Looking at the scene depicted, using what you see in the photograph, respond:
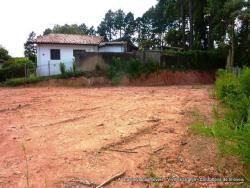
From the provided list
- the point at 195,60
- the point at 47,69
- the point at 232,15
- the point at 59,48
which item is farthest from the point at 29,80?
the point at 232,15

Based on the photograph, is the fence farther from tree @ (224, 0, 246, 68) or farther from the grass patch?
tree @ (224, 0, 246, 68)

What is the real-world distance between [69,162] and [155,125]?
99.6 inches

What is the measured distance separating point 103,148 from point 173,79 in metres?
17.4

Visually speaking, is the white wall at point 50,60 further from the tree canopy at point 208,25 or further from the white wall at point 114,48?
the tree canopy at point 208,25

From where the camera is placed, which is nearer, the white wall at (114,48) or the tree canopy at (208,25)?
the tree canopy at (208,25)

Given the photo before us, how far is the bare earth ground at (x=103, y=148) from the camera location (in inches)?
181

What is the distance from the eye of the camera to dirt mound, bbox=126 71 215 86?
71.5 ft

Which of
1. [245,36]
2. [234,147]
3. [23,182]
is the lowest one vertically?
[23,182]

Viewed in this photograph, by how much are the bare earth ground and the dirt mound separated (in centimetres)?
1254

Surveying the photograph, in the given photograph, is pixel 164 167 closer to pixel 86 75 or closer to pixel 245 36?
pixel 86 75

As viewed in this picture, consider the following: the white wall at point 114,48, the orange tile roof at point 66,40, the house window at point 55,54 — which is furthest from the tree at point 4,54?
the white wall at point 114,48

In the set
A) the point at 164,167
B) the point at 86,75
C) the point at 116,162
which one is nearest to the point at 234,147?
the point at 164,167

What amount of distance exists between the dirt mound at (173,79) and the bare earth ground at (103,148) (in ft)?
41.1

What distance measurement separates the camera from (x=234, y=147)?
3402 millimetres
